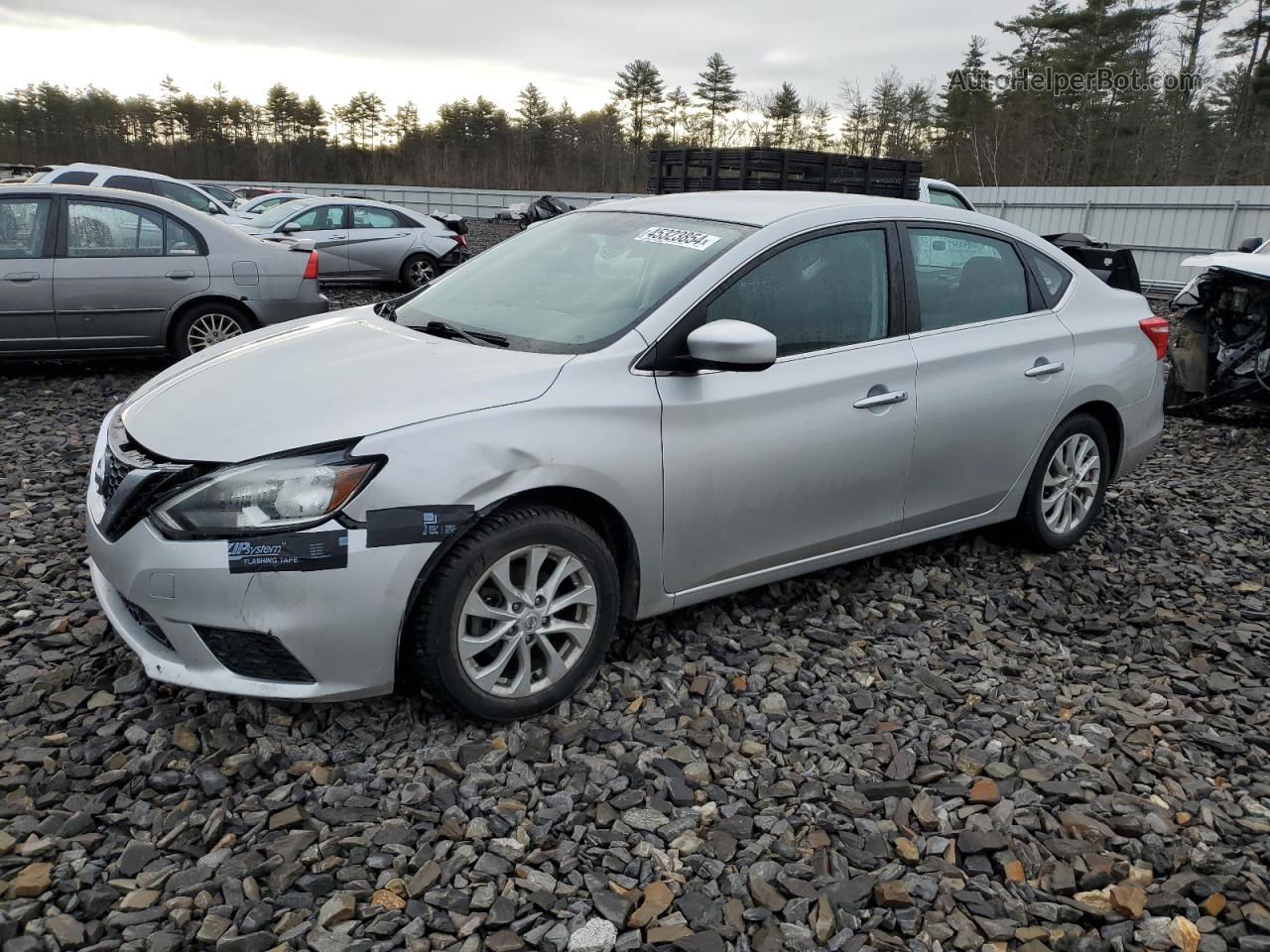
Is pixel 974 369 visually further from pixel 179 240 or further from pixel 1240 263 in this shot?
pixel 179 240

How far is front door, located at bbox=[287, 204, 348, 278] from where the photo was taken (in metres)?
14.4

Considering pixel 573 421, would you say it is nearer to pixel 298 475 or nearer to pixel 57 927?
pixel 298 475

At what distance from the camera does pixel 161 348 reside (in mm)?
7824

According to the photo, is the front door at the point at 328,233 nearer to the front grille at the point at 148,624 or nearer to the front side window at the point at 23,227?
the front side window at the point at 23,227

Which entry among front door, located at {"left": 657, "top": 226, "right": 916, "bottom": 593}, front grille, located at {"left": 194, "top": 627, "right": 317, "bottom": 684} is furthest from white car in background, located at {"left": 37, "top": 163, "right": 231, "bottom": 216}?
front grille, located at {"left": 194, "top": 627, "right": 317, "bottom": 684}

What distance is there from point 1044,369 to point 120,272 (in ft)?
22.2

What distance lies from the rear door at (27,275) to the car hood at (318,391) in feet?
15.4

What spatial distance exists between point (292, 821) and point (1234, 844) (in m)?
2.68

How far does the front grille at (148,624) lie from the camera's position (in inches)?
115

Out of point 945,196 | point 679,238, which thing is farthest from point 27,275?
point 945,196

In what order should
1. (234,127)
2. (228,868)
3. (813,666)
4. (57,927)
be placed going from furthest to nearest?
1. (234,127)
2. (813,666)
3. (228,868)
4. (57,927)

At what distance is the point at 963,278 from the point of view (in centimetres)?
434

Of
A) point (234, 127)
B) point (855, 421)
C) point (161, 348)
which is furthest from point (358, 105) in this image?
point (855, 421)

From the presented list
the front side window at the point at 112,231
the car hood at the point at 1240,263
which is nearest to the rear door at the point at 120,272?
the front side window at the point at 112,231
